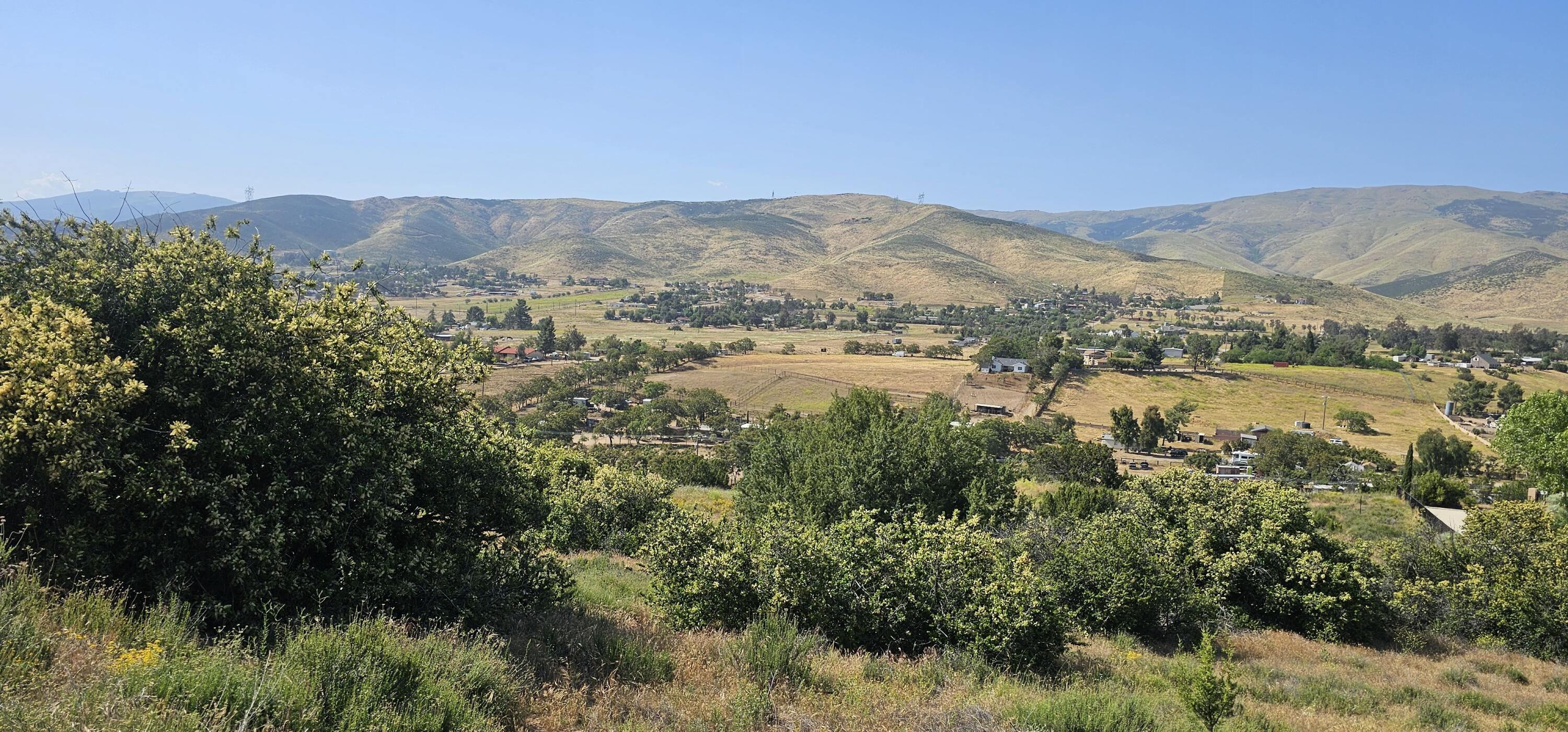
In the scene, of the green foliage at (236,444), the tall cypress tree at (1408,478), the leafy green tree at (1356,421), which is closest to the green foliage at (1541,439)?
the tall cypress tree at (1408,478)

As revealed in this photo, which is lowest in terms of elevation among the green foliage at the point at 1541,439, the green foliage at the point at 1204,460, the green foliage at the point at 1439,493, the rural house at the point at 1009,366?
the green foliage at the point at 1204,460

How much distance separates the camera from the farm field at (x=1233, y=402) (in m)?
74.8

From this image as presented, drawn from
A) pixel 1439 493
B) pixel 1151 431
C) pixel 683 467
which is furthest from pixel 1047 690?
pixel 1151 431

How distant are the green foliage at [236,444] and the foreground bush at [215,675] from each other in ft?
2.40

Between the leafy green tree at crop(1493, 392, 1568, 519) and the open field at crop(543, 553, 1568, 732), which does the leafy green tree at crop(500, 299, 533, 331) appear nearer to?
the leafy green tree at crop(1493, 392, 1568, 519)

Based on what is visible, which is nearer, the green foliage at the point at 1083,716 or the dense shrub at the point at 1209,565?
the green foliage at the point at 1083,716

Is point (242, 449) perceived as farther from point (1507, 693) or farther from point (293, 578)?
point (1507, 693)

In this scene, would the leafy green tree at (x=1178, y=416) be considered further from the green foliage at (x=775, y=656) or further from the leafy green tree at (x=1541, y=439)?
the green foliage at (x=775, y=656)

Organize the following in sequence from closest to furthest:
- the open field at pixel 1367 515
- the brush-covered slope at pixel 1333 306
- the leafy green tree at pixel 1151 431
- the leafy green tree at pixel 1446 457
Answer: the open field at pixel 1367 515
the leafy green tree at pixel 1446 457
the leafy green tree at pixel 1151 431
the brush-covered slope at pixel 1333 306

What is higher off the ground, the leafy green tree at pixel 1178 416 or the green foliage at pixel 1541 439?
the green foliage at pixel 1541 439

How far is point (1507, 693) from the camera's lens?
12086 millimetres

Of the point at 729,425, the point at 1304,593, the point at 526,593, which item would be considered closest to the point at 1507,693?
the point at 1304,593

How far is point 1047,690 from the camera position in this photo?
8508 millimetres

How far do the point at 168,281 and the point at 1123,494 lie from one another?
19.2m
